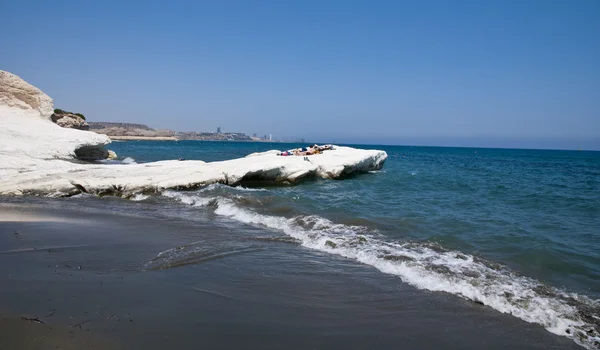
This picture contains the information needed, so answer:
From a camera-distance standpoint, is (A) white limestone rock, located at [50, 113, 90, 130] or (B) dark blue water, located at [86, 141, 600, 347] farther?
(A) white limestone rock, located at [50, 113, 90, 130]

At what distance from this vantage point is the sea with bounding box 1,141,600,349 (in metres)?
5.39

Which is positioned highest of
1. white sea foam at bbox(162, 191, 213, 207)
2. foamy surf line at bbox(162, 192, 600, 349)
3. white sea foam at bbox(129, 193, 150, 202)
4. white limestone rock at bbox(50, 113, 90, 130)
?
white limestone rock at bbox(50, 113, 90, 130)

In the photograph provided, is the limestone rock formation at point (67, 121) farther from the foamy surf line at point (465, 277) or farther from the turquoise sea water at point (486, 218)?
the foamy surf line at point (465, 277)

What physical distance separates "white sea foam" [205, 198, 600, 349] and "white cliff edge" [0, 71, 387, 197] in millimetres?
7816

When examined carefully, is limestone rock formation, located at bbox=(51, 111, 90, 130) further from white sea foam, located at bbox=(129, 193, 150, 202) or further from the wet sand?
the wet sand

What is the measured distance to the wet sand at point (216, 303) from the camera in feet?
11.6

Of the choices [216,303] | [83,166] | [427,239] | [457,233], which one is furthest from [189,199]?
[216,303]

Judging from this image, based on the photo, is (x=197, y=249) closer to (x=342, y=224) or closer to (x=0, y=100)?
(x=342, y=224)

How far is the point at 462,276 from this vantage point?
608cm

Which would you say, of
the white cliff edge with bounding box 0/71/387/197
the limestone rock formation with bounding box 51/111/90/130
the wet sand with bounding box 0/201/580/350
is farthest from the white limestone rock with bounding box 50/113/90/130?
the wet sand with bounding box 0/201/580/350

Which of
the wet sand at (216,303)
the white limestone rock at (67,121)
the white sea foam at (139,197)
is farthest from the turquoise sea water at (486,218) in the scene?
the white limestone rock at (67,121)

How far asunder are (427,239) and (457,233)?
1152mm

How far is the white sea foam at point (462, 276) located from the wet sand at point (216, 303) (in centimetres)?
29

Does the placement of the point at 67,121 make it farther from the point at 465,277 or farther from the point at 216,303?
the point at 465,277
